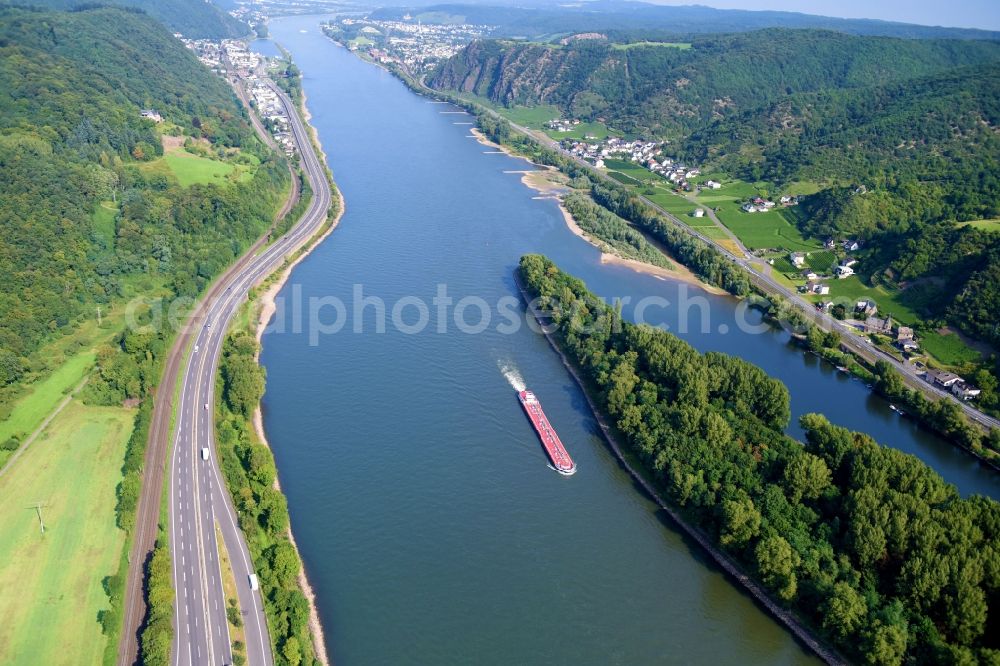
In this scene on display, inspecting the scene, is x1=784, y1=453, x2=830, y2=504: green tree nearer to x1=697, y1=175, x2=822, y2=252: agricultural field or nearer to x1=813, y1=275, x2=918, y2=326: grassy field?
x1=813, y1=275, x2=918, y2=326: grassy field

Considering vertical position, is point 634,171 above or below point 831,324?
below

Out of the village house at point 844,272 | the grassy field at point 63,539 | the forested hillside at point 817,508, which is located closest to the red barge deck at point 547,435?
the forested hillside at point 817,508

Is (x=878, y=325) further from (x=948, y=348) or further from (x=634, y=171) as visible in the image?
(x=634, y=171)

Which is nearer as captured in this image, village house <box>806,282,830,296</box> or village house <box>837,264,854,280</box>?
village house <box>806,282,830,296</box>

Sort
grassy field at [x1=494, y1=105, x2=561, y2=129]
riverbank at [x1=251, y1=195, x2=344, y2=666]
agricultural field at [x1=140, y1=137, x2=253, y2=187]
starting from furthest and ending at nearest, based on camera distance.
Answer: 1. grassy field at [x1=494, y1=105, x2=561, y2=129]
2. agricultural field at [x1=140, y1=137, x2=253, y2=187]
3. riverbank at [x1=251, y1=195, x2=344, y2=666]

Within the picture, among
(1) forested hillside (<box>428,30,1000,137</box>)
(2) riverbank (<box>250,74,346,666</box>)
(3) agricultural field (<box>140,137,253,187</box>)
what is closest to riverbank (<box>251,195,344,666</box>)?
(2) riverbank (<box>250,74,346,666</box>)

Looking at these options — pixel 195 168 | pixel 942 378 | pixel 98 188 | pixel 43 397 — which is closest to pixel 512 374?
pixel 942 378
